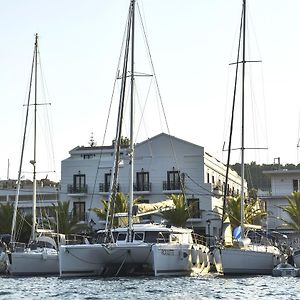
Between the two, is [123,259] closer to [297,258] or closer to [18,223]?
[297,258]

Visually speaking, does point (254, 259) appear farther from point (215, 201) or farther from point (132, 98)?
point (215, 201)

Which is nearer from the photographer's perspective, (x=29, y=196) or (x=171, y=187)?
(x=171, y=187)

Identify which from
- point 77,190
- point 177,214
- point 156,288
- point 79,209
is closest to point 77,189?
point 77,190

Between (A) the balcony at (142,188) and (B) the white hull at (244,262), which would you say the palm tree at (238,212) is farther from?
(B) the white hull at (244,262)

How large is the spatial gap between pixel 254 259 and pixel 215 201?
30.2m

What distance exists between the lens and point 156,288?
32.6 meters

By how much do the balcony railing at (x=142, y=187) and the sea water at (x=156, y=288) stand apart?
32.9 metres

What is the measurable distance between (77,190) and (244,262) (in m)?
36.2

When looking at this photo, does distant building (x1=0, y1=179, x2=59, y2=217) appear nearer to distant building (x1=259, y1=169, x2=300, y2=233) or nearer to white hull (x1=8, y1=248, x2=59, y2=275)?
distant building (x1=259, y1=169, x2=300, y2=233)

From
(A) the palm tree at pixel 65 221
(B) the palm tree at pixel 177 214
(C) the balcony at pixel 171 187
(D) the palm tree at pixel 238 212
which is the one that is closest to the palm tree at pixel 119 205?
(A) the palm tree at pixel 65 221

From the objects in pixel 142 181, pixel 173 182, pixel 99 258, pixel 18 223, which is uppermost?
pixel 142 181

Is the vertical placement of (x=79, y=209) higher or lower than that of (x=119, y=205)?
higher

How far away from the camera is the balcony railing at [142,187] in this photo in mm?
73250

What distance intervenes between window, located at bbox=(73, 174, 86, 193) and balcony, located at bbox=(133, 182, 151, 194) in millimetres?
5858
